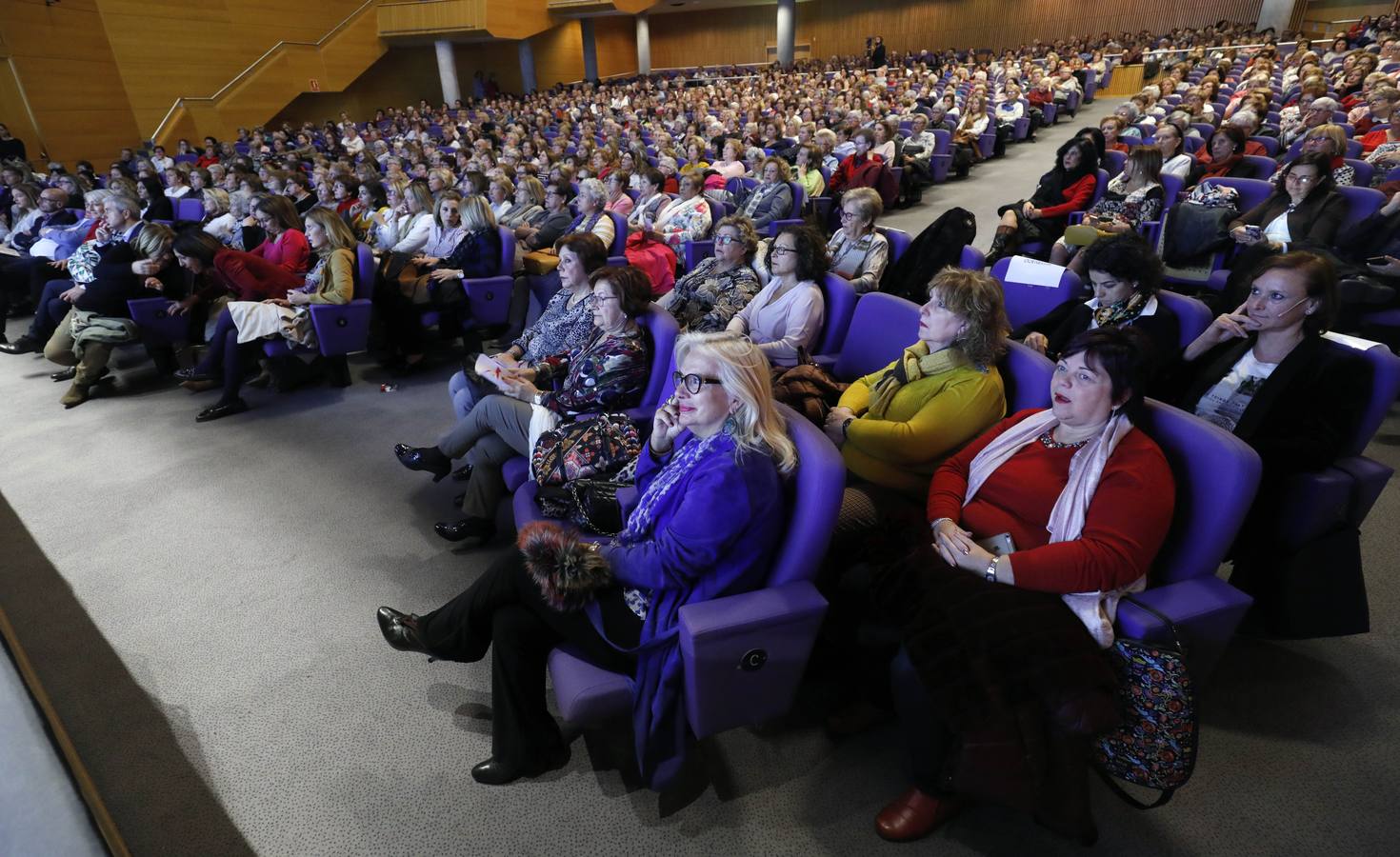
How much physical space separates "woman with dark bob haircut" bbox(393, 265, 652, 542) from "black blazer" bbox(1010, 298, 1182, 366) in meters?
1.36

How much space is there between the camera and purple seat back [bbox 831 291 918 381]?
7.35 feet

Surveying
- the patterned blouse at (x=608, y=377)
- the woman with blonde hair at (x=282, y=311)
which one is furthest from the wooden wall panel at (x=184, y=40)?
the patterned blouse at (x=608, y=377)

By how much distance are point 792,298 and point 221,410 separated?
3008mm

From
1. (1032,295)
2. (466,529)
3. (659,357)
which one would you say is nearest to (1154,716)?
(659,357)

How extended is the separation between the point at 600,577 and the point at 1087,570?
96cm

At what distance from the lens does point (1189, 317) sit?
6.46ft

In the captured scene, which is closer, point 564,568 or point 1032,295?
point 564,568

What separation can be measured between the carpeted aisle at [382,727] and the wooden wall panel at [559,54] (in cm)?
2019

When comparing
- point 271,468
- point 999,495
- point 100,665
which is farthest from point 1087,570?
point 271,468

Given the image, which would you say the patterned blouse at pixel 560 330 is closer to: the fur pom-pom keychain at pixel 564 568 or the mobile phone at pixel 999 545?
the fur pom-pom keychain at pixel 564 568

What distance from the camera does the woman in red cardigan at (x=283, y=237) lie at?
373 cm

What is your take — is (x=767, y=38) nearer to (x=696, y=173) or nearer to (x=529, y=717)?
(x=696, y=173)

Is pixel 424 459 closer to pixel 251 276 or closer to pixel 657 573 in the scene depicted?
pixel 657 573

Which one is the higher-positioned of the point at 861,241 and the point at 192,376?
the point at 861,241
